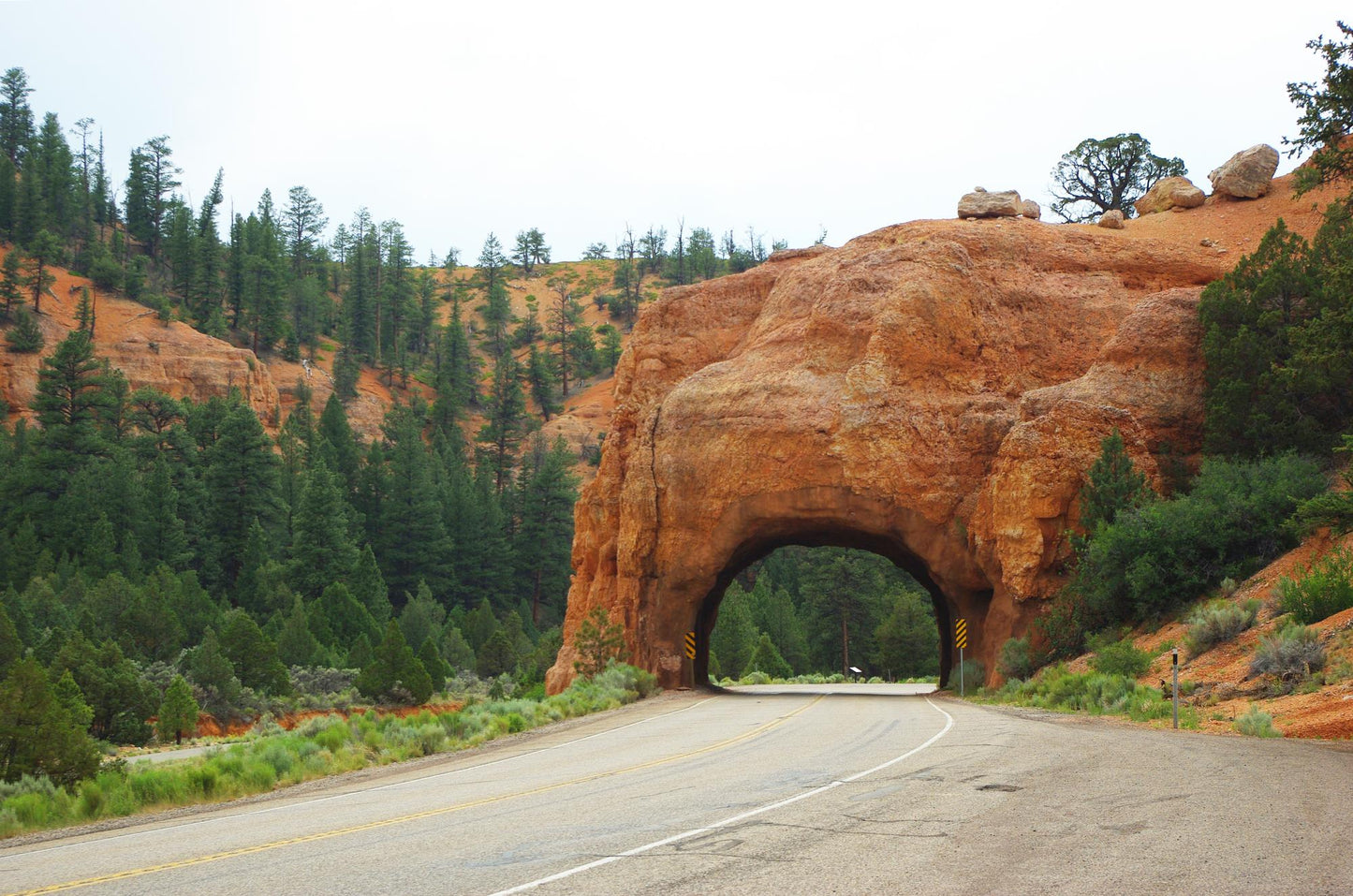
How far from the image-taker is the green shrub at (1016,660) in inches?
1057

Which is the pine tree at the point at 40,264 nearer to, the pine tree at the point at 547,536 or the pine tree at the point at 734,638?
the pine tree at the point at 547,536

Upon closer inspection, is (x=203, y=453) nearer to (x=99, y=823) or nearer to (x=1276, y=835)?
(x=99, y=823)

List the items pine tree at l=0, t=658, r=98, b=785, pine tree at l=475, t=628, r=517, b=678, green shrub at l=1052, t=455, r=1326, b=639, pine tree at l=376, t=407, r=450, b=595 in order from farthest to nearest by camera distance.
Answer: pine tree at l=376, t=407, r=450, b=595 → pine tree at l=475, t=628, r=517, b=678 → green shrub at l=1052, t=455, r=1326, b=639 → pine tree at l=0, t=658, r=98, b=785

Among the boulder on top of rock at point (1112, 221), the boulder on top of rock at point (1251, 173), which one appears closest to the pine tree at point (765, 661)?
the boulder on top of rock at point (1112, 221)

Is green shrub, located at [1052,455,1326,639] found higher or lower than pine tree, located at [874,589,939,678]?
higher

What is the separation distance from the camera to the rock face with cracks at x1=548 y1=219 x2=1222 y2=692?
28078mm

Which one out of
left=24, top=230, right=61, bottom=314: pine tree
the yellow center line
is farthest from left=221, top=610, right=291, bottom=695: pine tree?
left=24, top=230, right=61, bottom=314: pine tree

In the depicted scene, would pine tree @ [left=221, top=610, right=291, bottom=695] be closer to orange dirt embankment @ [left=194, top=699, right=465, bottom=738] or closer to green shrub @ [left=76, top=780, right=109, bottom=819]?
orange dirt embankment @ [left=194, top=699, right=465, bottom=738]

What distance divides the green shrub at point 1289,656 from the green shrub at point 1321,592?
99 centimetres

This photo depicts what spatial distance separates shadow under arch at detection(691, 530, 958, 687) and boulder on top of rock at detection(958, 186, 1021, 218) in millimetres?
11730

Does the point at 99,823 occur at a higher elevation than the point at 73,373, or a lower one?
lower

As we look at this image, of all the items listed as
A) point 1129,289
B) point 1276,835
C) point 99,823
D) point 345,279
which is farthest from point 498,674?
point 345,279

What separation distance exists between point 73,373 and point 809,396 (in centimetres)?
6040

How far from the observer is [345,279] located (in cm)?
13788
